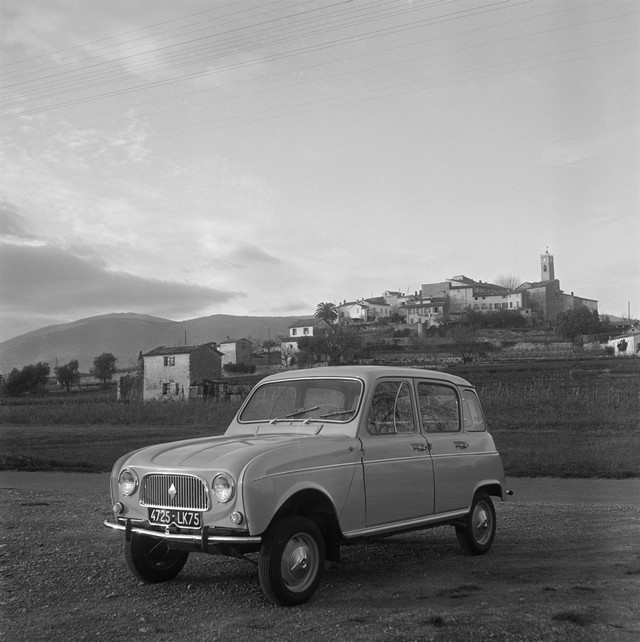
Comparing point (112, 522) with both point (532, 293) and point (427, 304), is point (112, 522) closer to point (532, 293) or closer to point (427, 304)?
point (427, 304)

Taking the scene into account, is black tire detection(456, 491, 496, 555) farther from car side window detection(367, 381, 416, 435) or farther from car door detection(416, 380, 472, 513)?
car side window detection(367, 381, 416, 435)

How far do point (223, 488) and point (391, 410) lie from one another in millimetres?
2136

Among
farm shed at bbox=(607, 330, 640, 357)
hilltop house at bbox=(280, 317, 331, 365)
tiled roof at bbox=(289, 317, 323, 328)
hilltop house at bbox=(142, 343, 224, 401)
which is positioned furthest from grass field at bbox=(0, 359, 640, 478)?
tiled roof at bbox=(289, 317, 323, 328)

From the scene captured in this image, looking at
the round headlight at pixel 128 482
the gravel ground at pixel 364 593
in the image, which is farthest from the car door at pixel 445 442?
the round headlight at pixel 128 482

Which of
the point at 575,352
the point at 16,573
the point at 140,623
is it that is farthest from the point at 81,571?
the point at 575,352

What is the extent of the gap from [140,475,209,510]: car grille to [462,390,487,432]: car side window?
3.55 metres

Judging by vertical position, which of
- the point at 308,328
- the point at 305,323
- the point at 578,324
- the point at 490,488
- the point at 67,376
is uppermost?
the point at 305,323

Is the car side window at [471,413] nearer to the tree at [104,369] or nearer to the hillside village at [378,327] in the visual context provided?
the hillside village at [378,327]

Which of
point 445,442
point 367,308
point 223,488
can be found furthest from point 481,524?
point 367,308

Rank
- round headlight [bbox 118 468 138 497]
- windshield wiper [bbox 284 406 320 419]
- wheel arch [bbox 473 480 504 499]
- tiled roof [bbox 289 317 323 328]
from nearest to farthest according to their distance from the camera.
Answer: round headlight [bbox 118 468 138 497]
windshield wiper [bbox 284 406 320 419]
wheel arch [bbox 473 480 504 499]
tiled roof [bbox 289 317 323 328]

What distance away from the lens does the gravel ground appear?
5258mm

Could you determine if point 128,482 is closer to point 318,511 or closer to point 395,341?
point 318,511

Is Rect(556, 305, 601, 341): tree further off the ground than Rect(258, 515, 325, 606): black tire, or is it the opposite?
Rect(556, 305, 601, 341): tree

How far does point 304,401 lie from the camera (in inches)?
295
